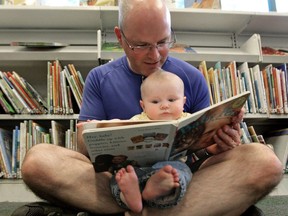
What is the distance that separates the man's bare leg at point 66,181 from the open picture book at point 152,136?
13 centimetres

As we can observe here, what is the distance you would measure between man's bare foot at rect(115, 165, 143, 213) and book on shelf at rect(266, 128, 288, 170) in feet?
4.25

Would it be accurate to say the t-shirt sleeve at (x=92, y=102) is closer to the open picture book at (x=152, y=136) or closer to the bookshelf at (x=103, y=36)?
the open picture book at (x=152, y=136)

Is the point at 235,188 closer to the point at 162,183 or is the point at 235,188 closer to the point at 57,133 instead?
the point at 162,183

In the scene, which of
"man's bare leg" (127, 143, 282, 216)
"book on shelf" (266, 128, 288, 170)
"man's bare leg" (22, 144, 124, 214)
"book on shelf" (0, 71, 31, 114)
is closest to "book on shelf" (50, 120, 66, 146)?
"book on shelf" (0, 71, 31, 114)

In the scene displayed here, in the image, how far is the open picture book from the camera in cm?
64

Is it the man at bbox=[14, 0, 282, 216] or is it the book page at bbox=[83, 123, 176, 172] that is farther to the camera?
the man at bbox=[14, 0, 282, 216]

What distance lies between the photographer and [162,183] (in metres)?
0.71

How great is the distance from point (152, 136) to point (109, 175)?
0.32 m

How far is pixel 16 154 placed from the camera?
5.26ft

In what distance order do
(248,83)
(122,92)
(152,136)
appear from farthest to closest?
(248,83) < (122,92) < (152,136)

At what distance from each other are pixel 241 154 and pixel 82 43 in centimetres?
148

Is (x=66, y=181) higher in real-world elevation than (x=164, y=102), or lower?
lower

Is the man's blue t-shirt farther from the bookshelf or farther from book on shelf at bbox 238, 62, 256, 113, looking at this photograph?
book on shelf at bbox 238, 62, 256, 113

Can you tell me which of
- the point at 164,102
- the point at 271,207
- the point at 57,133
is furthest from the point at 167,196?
the point at 57,133
